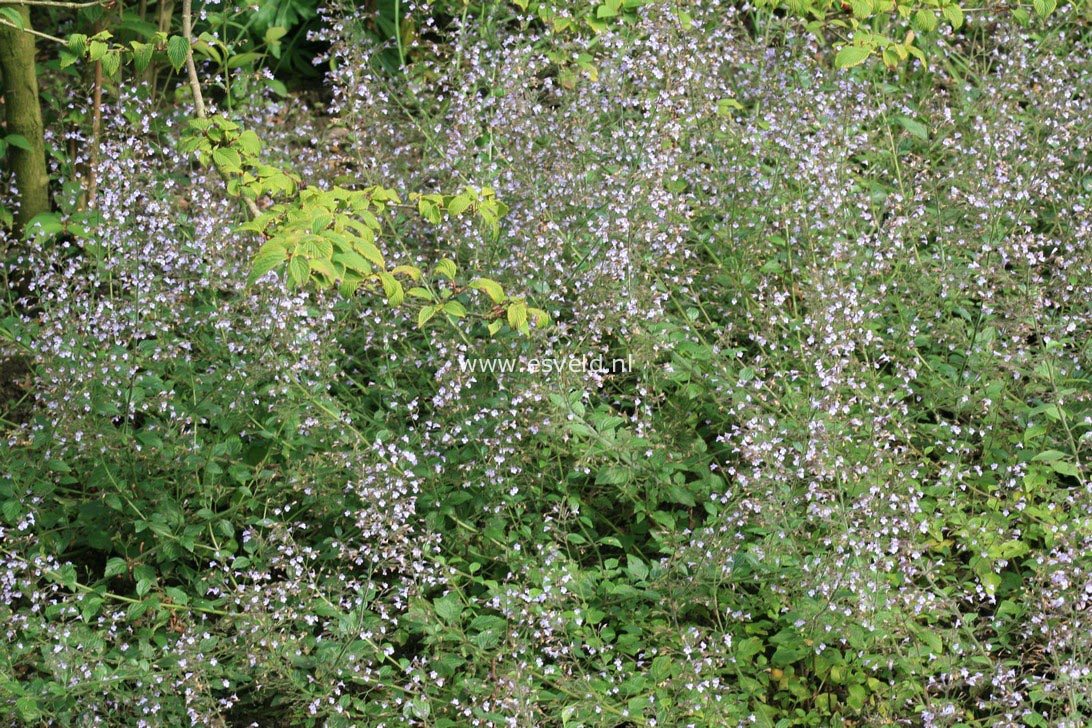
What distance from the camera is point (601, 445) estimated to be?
435cm

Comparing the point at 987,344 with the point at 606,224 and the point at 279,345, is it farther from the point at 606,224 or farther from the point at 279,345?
the point at 279,345

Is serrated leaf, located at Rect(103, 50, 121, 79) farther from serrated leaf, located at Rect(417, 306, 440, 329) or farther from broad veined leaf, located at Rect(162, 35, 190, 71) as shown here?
serrated leaf, located at Rect(417, 306, 440, 329)

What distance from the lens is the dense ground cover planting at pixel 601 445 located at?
153 inches

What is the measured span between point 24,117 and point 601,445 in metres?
3.51

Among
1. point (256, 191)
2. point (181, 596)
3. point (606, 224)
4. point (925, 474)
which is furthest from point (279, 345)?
point (925, 474)

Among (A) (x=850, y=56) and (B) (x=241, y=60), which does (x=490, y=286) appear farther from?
(B) (x=241, y=60)

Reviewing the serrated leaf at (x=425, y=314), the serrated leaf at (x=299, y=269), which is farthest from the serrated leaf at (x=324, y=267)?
the serrated leaf at (x=425, y=314)

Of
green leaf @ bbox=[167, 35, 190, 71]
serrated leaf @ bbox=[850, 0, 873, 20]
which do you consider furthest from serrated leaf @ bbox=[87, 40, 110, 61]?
serrated leaf @ bbox=[850, 0, 873, 20]

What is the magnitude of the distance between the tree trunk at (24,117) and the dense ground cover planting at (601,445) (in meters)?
0.44

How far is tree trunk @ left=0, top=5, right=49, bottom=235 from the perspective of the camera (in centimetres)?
575

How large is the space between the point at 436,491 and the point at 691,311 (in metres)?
1.24

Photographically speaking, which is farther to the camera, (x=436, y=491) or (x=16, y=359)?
(x=16, y=359)

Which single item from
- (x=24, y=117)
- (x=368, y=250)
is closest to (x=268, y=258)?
(x=368, y=250)

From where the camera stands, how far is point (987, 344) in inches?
178
